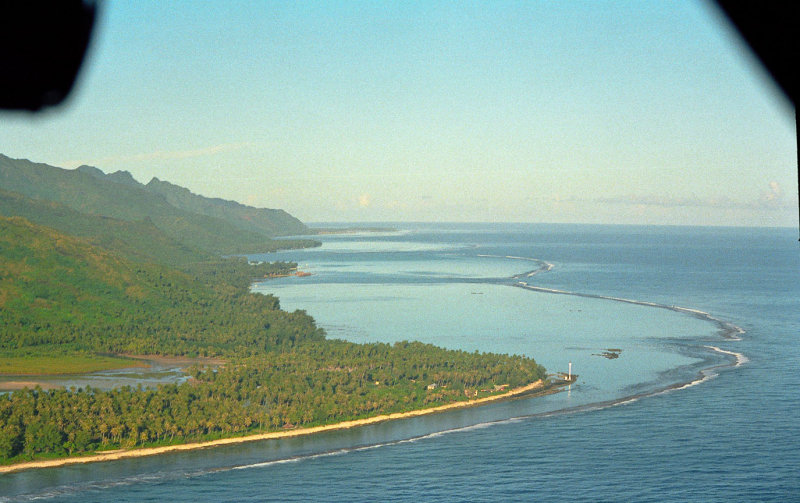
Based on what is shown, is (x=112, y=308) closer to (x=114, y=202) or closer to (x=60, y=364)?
(x=60, y=364)

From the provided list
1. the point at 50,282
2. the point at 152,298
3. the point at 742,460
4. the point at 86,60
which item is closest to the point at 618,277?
the point at 152,298

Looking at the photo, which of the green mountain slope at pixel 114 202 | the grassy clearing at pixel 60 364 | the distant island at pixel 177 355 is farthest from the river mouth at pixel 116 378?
the green mountain slope at pixel 114 202

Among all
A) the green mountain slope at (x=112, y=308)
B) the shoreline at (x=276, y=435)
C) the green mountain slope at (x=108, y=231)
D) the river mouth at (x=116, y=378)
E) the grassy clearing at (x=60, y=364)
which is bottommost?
the shoreline at (x=276, y=435)

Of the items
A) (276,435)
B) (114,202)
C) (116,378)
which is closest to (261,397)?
(276,435)

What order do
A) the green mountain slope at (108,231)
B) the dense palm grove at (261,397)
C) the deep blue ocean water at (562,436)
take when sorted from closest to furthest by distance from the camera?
the deep blue ocean water at (562,436) < the dense palm grove at (261,397) < the green mountain slope at (108,231)

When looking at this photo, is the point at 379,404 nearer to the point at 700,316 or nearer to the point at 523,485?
the point at 523,485

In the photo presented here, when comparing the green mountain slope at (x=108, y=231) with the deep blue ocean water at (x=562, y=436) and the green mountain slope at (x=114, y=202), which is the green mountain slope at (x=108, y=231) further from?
the deep blue ocean water at (x=562, y=436)
